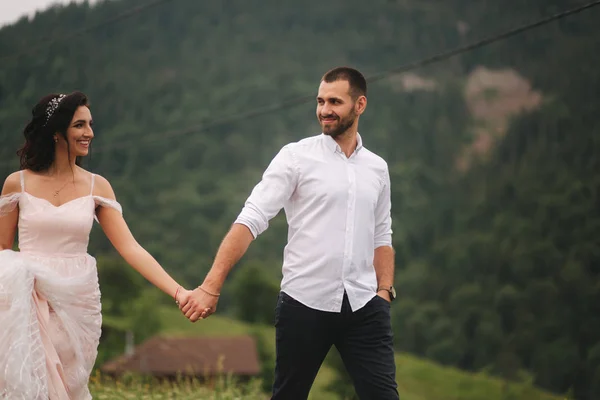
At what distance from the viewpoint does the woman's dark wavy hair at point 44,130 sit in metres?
4.37

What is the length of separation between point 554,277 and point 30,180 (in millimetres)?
74240

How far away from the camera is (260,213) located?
418cm

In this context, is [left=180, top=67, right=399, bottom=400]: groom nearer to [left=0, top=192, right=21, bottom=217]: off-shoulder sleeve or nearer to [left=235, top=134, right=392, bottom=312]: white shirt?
[left=235, top=134, right=392, bottom=312]: white shirt

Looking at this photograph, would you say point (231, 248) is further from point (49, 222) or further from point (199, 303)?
point (49, 222)

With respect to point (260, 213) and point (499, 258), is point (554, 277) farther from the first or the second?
point (260, 213)

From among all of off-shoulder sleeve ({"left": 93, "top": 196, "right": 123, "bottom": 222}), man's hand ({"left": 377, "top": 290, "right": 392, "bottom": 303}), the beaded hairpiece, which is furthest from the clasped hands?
the beaded hairpiece

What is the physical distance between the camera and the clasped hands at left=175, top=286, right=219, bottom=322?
14.4 ft

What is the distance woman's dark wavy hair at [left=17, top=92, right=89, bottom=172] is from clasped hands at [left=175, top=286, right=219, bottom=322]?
0.95 m

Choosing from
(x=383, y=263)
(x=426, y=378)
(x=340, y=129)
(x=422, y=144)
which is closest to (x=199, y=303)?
(x=383, y=263)

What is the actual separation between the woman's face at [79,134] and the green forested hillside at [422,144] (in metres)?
34.1

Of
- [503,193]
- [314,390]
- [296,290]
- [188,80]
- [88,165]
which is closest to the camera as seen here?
[296,290]

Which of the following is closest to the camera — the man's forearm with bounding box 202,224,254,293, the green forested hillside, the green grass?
the man's forearm with bounding box 202,224,254,293

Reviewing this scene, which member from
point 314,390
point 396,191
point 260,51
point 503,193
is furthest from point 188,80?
point 314,390

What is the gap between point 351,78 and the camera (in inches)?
174
